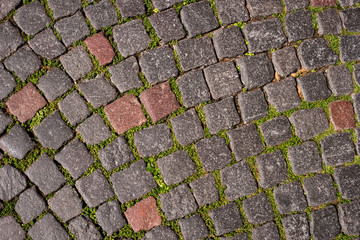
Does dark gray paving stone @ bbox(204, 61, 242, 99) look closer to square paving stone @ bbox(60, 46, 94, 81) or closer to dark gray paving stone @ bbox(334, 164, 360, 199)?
square paving stone @ bbox(60, 46, 94, 81)

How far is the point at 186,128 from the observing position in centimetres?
359

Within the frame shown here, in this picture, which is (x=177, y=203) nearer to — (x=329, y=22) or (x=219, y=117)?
(x=219, y=117)

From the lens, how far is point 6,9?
12.1 feet

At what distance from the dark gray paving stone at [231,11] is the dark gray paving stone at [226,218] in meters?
1.70

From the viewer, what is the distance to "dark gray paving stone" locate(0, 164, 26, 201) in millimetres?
3584

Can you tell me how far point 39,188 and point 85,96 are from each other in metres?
0.93

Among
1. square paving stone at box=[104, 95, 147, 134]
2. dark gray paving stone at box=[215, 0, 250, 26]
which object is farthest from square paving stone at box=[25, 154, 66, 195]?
dark gray paving stone at box=[215, 0, 250, 26]

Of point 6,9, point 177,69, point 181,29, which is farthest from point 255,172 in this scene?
point 6,9

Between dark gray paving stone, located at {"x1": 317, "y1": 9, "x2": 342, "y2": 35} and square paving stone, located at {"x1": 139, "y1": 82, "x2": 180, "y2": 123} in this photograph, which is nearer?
square paving stone, located at {"x1": 139, "y1": 82, "x2": 180, "y2": 123}

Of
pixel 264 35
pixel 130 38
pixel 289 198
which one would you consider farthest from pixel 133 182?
pixel 264 35

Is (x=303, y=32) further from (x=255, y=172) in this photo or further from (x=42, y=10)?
(x=42, y=10)

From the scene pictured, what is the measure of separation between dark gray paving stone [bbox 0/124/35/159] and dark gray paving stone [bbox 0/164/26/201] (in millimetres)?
136

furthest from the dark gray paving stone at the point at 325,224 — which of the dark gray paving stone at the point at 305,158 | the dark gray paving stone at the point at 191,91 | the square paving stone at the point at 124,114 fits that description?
the square paving stone at the point at 124,114

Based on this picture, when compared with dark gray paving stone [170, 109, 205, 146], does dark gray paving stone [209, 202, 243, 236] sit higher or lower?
lower
